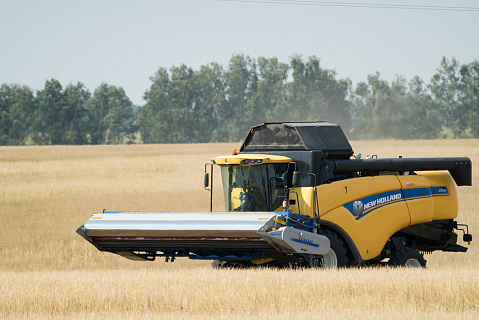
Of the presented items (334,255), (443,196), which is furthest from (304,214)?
(443,196)

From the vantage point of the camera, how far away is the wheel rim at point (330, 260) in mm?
12352

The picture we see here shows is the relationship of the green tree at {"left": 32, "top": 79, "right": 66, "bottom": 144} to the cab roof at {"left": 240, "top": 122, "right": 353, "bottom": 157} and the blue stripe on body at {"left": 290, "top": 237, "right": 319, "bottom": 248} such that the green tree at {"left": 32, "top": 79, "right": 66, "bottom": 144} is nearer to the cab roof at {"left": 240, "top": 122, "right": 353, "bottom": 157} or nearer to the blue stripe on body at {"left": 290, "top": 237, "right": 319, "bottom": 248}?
the cab roof at {"left": 240, "top": 122, "right": 353, "bottom": 157}

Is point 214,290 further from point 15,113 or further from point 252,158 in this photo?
point 15,113

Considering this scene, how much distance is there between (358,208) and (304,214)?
105cm

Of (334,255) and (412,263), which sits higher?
(334,255)

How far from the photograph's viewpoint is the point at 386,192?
13.2 m

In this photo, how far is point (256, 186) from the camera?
12625mm

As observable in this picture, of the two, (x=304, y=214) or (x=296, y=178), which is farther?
(x=304, y=214)

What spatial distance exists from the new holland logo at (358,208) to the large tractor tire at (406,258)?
1.32 m

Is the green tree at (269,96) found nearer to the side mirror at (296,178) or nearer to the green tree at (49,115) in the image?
the green tree at (49,115)

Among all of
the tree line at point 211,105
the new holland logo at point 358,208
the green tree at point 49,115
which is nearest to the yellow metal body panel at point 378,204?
the new holland logo at point 358,208

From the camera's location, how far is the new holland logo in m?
12.6

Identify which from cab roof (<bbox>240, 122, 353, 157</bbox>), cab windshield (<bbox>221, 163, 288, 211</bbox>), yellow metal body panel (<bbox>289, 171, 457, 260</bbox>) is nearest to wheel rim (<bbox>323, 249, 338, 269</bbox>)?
yellow metal body panel (<bbox>289, 171, 457, 260</bbox>)

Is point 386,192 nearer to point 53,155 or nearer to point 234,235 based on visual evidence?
point 234,235
